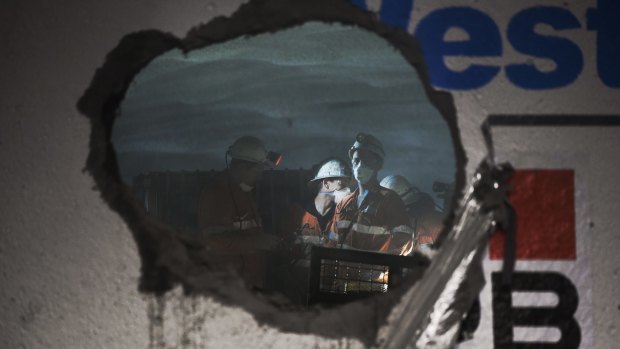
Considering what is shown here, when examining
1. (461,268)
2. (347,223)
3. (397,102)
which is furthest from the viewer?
(397,102)

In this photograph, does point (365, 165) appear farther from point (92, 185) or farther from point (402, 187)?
point (92, 185)

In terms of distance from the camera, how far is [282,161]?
6750 millimetres

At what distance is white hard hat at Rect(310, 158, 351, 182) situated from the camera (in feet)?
18.0

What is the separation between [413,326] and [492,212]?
381 millimetres

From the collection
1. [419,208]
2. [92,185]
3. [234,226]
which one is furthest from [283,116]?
[92,185]

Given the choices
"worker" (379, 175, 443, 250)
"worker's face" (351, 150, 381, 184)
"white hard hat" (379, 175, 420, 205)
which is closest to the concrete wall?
"worker's face" (351, 150, 381, 184)

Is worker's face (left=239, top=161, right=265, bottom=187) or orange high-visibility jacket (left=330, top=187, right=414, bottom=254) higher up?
worker's face (left=239, top=161, right=265, bottom=187)

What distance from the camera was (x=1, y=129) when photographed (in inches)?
64.4

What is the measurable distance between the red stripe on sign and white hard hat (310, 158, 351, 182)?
3880mm

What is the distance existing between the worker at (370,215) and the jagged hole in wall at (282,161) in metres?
0.01

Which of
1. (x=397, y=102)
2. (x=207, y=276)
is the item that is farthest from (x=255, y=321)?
(x=397, y=102)

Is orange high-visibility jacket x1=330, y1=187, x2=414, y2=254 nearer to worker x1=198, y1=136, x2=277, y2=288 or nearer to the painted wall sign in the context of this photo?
worker x1=198, y1=136, x2=277, y2=288

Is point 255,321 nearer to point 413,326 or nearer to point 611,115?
point 413,326

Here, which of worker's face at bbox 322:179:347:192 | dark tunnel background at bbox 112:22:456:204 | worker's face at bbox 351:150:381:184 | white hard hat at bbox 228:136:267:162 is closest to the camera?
white hard hat at bbox 228:136:267:162
